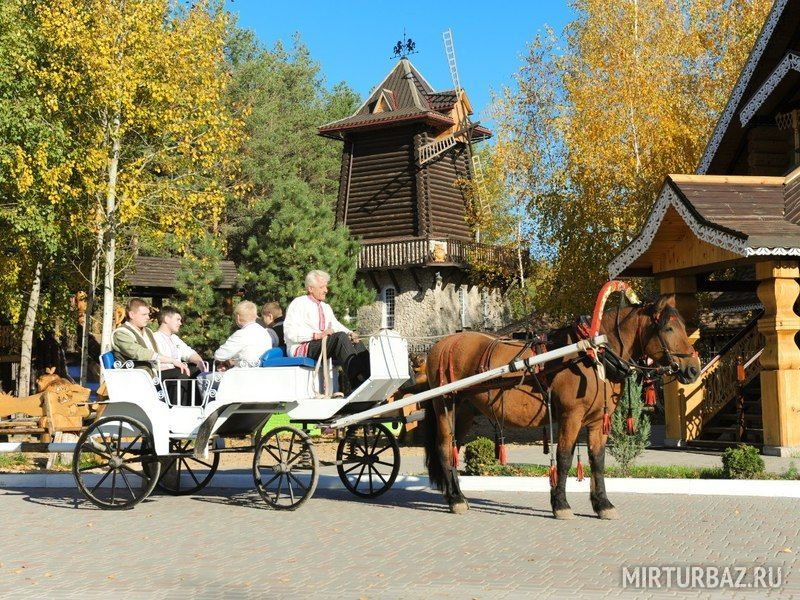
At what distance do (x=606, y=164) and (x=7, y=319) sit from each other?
2271 cm

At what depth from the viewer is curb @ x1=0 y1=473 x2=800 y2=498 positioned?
41.9ft

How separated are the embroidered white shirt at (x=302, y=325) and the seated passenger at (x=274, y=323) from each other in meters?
0.66

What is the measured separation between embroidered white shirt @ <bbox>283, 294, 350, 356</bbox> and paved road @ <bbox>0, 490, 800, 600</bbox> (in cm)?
198

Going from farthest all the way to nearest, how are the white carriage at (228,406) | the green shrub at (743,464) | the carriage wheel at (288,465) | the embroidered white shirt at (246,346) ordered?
the green shrub at (743,464) < the embroidered white shirt at (246,346) < the white carriage at (228,406) < the carriage wheel at (288,465)

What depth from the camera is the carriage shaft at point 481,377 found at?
10.5m

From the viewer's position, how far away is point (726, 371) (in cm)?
1956

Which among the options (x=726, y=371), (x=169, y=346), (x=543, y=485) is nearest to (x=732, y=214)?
(x=726, y=371)

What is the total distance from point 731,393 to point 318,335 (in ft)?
35.2

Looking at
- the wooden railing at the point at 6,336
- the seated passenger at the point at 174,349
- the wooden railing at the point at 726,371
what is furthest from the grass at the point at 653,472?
the wooden railing at the point at 6,336

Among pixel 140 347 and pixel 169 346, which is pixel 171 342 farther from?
pixel 140 347

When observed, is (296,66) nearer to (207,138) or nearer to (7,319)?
(7,319)

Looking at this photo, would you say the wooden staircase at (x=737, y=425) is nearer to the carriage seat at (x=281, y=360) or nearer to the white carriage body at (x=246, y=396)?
the white carriage body at (x=246, y=396)

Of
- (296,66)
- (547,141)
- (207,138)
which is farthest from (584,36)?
(296,66)

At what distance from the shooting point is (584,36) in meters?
32.3
